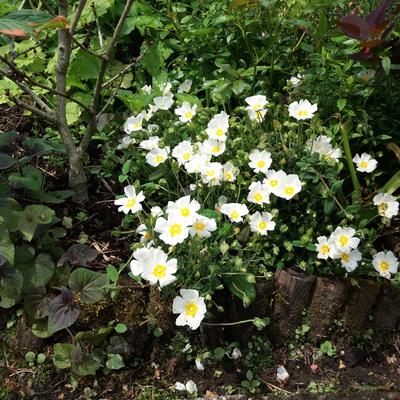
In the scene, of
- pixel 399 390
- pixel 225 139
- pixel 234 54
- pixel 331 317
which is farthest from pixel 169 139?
pixel 399 390

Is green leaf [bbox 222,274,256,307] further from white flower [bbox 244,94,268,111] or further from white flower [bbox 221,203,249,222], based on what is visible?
white flower [bbox 244,94,268,111]

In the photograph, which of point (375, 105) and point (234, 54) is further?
point (234, 54)

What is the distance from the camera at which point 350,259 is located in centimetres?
211

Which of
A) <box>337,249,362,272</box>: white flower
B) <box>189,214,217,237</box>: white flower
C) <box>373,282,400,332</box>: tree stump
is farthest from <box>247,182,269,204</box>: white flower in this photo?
<box>373,282,400,332</box>: tree stump

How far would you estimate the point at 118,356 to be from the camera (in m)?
2.10

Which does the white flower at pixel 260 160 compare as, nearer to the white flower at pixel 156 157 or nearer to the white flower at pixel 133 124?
the white flower at pixel 156 157

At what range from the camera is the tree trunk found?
2.45 m

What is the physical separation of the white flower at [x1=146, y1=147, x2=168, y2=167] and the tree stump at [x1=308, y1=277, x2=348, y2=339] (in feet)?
2.81

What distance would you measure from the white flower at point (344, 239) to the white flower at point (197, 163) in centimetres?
60

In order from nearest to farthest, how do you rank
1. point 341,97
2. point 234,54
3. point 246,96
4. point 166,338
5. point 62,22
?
point 62,22 < point 166,338 < point 341,97 < point 246,96 < point 234,54

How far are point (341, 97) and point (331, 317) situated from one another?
3.24ft

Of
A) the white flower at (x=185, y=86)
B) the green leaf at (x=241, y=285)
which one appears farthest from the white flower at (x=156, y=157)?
the green leaf at (x=241, y=285)

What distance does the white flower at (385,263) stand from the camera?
7.03 ft

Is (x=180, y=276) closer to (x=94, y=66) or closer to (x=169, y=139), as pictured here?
(x=169, y=139)
